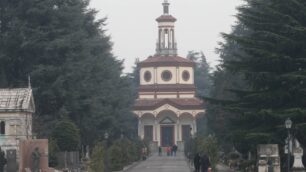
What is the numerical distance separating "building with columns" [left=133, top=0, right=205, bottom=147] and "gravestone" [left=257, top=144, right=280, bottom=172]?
90.6 m

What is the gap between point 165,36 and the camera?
14162 cm

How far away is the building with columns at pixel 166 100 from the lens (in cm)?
13488

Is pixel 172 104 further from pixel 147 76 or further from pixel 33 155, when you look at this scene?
pixel 33 155

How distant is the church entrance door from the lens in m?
137

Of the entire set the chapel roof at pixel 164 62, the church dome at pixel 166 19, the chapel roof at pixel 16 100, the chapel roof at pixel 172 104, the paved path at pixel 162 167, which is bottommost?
the paved path at pixel 162 167

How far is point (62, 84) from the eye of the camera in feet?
214

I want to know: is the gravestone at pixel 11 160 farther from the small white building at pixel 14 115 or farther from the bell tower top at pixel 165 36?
the bell tower top at pixel 165 36

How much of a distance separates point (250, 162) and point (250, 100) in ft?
16.1

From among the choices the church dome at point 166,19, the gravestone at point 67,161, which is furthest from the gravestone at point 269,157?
the church dome at point 166,19

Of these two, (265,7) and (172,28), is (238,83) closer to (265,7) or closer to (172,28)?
(265,7)

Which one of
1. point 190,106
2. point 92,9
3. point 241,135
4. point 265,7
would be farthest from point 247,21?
point 190,106

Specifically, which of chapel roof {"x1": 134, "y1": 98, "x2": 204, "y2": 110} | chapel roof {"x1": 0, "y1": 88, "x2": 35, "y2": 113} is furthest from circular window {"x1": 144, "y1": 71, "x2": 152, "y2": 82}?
chapel roof {"x1": 0, "y1": 88, "x2": 35, "y2": 113}

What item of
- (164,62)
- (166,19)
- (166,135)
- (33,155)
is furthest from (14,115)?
(166,19)

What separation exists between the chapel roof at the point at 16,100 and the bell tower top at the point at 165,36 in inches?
3442
